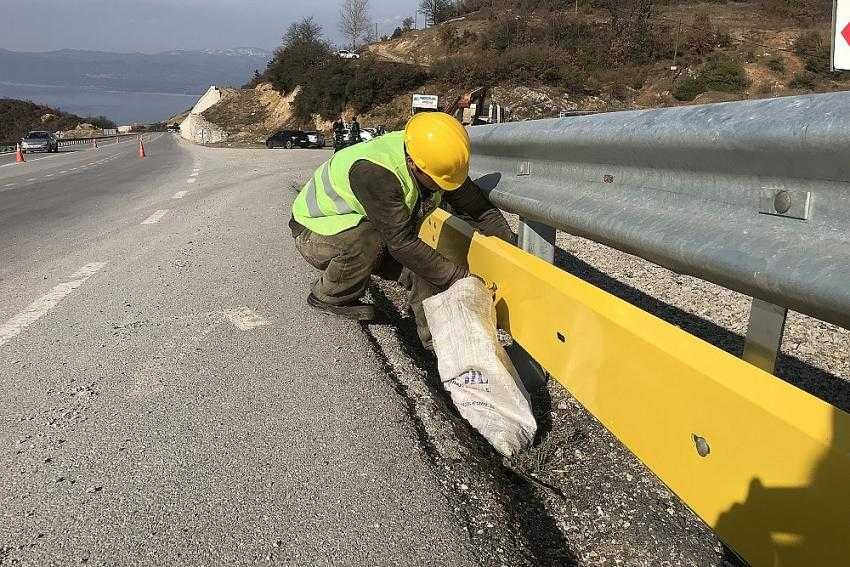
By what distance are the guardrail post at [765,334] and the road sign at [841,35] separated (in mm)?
3239

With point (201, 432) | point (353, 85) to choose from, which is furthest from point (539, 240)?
point (353, 85)

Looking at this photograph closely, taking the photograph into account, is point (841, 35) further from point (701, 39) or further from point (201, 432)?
point (701, 39)

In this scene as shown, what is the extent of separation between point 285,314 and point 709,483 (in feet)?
9.50

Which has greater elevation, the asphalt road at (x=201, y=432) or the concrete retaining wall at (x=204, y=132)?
the asphalt road at (x=201, y=432)

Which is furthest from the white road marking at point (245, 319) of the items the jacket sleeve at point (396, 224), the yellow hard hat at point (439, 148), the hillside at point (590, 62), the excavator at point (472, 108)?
the hillside at point (590, 62)

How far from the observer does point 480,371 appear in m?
2.52

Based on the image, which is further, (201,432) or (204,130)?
(204,130)

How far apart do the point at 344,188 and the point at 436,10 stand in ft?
236

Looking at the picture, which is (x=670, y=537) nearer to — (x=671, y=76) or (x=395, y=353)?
(x=395, y=353)

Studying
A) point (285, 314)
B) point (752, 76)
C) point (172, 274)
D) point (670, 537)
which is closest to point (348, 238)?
point (285, 314)

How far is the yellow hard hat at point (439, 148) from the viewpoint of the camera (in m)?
3.28

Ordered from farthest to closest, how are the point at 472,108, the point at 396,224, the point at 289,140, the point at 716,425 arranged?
the point at 289,140, the point at 472,108, the point at 396,224, the point at 716,425

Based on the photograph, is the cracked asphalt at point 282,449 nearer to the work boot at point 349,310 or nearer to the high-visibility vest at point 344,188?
the work boot at point 349,310

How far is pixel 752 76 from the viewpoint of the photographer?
3288 centimetres
